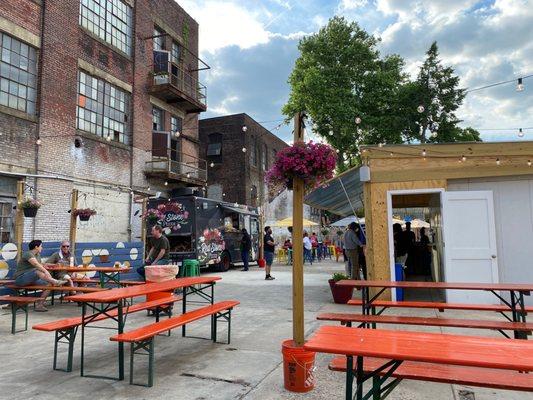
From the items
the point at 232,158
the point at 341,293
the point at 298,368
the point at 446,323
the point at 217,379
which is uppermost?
the point at 232,158

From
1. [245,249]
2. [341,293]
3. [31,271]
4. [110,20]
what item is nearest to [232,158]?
[245,249]

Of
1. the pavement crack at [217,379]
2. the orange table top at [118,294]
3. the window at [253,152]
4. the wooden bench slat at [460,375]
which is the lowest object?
the pavement crack at [217,379]

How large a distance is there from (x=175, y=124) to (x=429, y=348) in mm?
20033

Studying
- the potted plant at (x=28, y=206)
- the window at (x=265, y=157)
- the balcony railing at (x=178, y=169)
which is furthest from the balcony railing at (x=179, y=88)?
the window at (x=265, y=157)

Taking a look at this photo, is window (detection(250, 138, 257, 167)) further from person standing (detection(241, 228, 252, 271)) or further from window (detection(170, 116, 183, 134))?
person standing (detection(241, 228, 252, 271))

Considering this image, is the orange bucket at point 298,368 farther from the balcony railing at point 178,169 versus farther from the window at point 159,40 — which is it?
the window at point 159,40

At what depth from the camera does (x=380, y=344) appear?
2.97m

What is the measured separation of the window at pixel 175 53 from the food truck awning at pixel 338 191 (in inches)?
450

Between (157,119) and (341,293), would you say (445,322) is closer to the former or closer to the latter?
(341,293)

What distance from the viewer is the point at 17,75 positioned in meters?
12.8

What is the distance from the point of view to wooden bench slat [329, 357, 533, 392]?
304 centimetres

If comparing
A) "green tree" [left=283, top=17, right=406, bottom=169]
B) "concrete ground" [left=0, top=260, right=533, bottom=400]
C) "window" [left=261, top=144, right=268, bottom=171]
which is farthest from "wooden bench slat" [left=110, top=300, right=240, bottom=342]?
"window" [left=261, top=144, right=268, bottom=171]

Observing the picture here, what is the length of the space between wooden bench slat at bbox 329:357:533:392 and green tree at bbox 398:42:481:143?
79.5ft

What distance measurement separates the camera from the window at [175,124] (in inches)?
828
